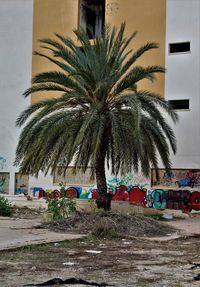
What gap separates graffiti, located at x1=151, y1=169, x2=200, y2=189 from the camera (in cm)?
2623

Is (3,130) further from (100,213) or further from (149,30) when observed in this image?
(100,213)

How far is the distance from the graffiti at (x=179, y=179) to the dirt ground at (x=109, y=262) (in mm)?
10765

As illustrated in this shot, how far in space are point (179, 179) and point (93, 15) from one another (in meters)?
11.1

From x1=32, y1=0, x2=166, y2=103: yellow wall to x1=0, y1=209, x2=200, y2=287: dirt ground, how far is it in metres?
13.9

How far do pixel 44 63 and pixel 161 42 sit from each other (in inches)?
277

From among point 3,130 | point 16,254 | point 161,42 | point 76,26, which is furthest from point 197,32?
point 16,254

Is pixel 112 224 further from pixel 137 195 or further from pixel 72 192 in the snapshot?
pixel 72 192

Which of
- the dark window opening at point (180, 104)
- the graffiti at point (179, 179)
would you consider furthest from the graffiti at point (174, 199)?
the dark window opening at point (180, 104)

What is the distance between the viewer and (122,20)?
28.8m

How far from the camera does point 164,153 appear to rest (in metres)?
19.5

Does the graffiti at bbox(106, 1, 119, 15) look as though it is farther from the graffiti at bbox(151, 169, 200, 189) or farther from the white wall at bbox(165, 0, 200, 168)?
the graffiti at bbox(151, 169, 200, 189)

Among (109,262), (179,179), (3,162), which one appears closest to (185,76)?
(179,179)

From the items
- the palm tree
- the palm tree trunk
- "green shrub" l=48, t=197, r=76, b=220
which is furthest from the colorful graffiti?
the palm tree

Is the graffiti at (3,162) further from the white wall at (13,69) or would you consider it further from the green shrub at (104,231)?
the green shrub at (104,231)
